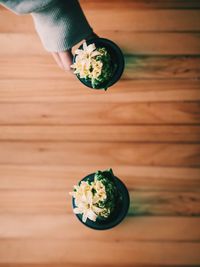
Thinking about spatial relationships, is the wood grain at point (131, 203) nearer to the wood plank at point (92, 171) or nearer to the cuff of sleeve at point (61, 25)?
the wood plank at point (92, 171)

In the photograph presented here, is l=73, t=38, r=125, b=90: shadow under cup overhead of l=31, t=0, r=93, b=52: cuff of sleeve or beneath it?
beneath

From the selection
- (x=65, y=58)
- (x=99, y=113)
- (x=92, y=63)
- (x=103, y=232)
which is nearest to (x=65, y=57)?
(x=65, y=58)

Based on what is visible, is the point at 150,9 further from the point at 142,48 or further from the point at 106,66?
the point at 106,66

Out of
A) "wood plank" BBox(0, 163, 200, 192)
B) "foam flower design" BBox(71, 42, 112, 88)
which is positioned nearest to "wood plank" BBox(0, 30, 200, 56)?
"foam flower design" BBox(71, 42, 112, 88)

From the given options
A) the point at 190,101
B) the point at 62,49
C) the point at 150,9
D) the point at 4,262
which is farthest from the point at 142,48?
the point at 4,262

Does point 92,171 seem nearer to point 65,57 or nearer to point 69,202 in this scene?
point 69,202

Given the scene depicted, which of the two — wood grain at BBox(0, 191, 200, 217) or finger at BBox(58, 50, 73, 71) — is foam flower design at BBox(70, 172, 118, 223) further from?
finger at BBox(58, 50, 73, 71)

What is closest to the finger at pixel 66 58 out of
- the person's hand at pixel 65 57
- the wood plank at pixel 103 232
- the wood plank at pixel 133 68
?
the person's hand at pixel 65 57
